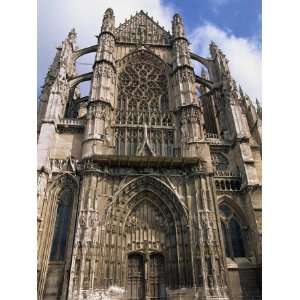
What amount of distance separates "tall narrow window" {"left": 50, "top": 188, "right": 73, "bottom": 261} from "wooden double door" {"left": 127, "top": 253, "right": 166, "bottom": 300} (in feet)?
10.1

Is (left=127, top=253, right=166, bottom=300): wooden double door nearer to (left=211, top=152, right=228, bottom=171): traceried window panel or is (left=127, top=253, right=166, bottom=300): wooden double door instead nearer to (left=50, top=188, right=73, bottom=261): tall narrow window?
(left=50, top=188, right=73, bottom=261): tall narrow window

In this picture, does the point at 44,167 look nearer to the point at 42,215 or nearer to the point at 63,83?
the point at 42,215

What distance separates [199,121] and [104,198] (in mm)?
6981

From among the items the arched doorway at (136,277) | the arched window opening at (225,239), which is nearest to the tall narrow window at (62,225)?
the arched doorway at (136,277)

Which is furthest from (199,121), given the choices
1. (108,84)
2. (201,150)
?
(108,84)

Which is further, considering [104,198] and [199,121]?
[199,121]

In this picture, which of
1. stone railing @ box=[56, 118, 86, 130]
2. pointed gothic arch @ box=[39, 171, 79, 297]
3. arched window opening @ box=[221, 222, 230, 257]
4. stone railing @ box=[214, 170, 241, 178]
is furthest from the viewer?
stone railing @ box=[56, 118, 86, 130]

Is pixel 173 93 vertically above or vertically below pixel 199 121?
above

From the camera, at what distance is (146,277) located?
1178 centimetres

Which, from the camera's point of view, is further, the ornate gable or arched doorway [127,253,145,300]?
the ornate gable

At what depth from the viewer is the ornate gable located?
2091 centimetres

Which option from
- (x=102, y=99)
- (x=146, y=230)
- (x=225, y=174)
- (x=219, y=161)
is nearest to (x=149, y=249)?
(x=146, y=230)

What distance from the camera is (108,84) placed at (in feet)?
55.7

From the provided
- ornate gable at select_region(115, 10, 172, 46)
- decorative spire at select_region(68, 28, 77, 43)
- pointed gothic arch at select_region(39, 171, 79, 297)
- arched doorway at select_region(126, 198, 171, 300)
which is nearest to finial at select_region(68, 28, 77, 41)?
decorative spire at select_region(68, 28, 77, 43)
